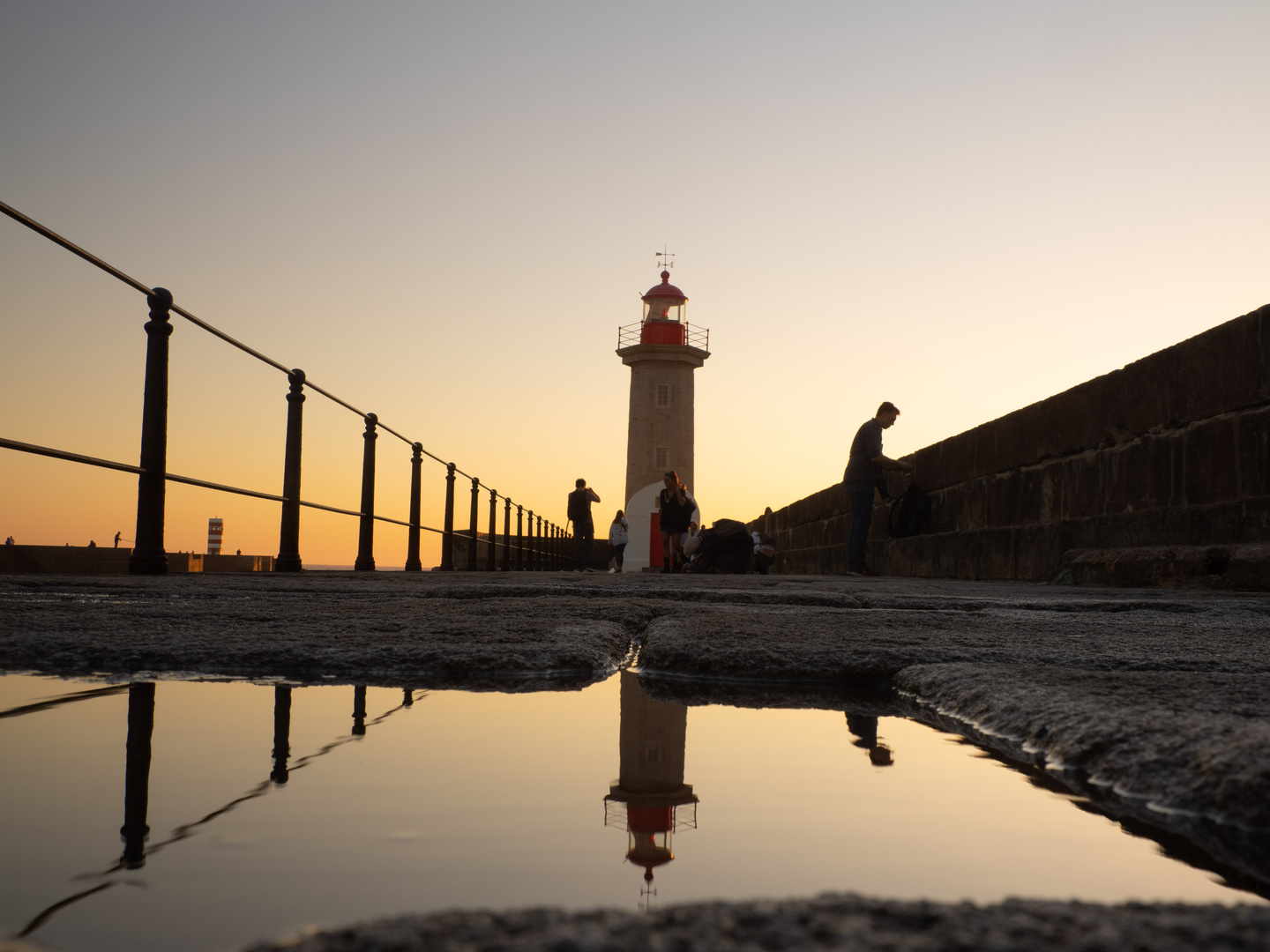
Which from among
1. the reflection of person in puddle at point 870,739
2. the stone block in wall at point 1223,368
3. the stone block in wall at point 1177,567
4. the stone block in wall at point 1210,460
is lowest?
the reflection of person in puddle at point 870,739

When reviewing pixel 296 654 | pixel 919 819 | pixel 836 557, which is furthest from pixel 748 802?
pixel 836 557

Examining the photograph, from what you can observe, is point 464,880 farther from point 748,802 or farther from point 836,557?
point 836,557

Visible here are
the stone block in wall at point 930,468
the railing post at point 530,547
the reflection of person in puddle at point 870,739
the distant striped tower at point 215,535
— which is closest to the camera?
the reflection of person in puddle at point 870,739

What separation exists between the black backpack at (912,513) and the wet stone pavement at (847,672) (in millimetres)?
5517

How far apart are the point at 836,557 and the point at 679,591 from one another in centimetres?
840

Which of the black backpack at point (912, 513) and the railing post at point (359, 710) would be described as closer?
the railing post at point (359, 710)

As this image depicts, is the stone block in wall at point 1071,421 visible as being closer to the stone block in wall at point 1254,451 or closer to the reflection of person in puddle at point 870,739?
the stone block in wall at point 1254,451

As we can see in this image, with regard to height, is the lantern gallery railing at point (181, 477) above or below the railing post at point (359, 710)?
above

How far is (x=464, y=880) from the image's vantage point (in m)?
0.55

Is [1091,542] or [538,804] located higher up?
[1091,542]

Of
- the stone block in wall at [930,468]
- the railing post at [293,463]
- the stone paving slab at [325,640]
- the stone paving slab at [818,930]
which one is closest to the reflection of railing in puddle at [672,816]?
the stone paving slab at [818,930]

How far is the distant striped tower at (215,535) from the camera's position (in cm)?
2619

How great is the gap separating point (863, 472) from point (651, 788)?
767cm

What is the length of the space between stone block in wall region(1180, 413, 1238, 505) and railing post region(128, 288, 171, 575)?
153 inches
